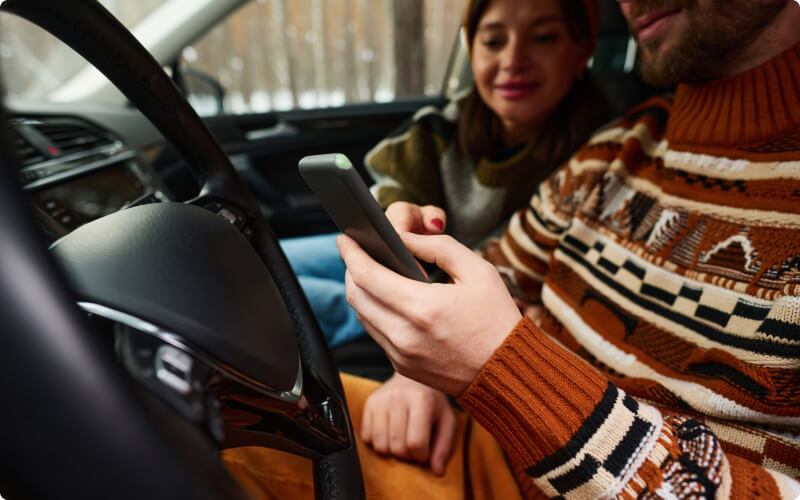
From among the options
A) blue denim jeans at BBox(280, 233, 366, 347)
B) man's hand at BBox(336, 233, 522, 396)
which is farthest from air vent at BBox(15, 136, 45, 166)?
man's hand at BBox(336, 233, 522, 396)

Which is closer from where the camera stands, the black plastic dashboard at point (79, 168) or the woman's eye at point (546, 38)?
the black plastic dashboard at point (79, 168)

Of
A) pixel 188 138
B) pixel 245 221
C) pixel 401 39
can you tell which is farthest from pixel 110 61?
pixel 401 39

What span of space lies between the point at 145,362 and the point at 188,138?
364 millimetres

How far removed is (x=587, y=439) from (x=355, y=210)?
11.3 inches

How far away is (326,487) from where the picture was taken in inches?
17.1

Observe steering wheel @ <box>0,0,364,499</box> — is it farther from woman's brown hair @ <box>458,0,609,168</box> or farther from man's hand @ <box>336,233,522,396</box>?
woman's brown hair @ <box>458,0,609,168</box>

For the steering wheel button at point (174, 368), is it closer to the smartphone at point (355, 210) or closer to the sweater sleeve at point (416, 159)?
the smartphone at point (355, 210)

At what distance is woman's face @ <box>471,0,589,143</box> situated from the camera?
1.01 m

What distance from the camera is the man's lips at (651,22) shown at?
670mm

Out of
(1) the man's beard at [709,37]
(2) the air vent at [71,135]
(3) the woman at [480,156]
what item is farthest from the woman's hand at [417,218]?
(2) the air vent at [71,135]

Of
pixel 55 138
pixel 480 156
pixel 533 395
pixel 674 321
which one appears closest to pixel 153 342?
pixel 533 395

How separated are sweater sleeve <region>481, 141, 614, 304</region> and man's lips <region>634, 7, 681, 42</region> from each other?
0.19 m

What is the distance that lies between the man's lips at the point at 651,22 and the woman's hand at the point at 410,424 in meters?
0.63

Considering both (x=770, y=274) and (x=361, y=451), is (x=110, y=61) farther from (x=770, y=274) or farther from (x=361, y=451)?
(x=770, y=274)
